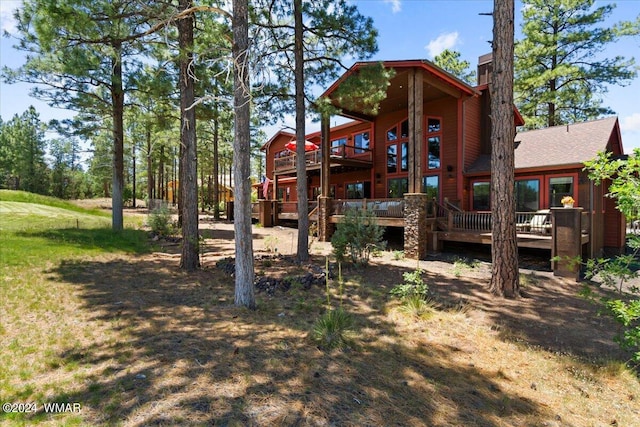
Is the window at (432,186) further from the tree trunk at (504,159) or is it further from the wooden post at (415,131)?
the tree trunk at (504,159)

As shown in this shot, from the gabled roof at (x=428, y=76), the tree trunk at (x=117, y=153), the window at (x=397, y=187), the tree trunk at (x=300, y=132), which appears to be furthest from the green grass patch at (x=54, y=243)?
the window at (x=397, y=187)

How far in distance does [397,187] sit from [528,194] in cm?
573

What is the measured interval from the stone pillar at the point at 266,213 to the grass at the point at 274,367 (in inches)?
542

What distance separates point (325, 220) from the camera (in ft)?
46.2

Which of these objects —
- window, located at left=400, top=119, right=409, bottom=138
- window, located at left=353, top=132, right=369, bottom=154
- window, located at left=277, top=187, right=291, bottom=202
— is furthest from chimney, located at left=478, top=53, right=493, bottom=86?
window, located at left=277, top=187, right=291, bottom=202

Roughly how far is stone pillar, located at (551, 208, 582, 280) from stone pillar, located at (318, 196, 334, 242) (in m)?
8.30

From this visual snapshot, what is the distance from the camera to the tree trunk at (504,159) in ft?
20.5

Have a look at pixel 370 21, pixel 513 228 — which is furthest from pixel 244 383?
pixel 370 21

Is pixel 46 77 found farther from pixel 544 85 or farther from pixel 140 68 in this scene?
pixel 544 85

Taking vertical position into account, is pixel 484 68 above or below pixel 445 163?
above

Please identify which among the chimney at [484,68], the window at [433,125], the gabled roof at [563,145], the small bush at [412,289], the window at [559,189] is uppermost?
the chimney at [484,68]

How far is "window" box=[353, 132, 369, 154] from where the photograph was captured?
58.5 feet

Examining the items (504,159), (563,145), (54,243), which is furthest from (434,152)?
(54,243)

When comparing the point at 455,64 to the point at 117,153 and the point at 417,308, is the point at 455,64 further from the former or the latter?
the point at 417,308
